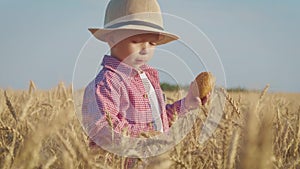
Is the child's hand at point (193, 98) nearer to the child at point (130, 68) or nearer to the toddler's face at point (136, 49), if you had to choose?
the child at point (130, 68)

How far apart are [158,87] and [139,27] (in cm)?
43

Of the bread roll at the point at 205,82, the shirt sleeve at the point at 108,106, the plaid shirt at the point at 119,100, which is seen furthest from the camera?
the bread roll at the point at 205,82

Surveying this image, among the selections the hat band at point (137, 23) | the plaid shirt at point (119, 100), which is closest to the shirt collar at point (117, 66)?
the plaid shirt at point (119, 100)

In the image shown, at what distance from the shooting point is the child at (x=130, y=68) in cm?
184

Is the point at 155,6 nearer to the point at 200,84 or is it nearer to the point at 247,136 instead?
the point at 200,84

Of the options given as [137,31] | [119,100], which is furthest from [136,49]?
[119,100]

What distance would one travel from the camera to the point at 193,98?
6.44ft

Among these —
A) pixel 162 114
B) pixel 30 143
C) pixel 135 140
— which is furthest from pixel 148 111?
pixel 30 143

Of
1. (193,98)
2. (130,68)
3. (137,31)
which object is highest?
(137,31)

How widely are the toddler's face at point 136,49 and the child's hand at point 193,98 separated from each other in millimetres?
201

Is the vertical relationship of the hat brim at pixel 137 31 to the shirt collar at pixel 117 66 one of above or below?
above

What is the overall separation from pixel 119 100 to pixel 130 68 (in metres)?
0.15

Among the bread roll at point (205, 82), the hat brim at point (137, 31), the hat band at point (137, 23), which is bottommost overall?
the bread roll at point (205, 82)

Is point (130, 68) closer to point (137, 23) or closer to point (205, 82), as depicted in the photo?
point (137, 23)
